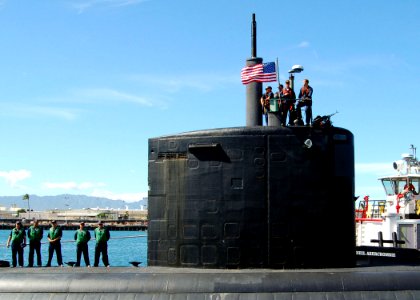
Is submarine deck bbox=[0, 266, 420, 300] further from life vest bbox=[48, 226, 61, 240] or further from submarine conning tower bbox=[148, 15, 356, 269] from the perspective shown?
life vest bbox=[48, 226, 61, 240]

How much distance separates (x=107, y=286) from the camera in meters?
10.5

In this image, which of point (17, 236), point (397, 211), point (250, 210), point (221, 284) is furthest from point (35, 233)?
point (397, 211)

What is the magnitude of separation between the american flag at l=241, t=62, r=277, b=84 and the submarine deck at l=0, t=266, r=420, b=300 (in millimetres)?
3856

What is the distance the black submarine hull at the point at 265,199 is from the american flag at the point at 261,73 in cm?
162

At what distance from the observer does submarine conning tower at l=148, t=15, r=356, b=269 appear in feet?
36.6

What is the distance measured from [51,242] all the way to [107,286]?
4349mm

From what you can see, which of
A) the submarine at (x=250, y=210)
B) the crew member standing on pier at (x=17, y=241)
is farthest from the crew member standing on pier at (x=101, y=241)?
the crew member standing on pier at (x=17, y=241)

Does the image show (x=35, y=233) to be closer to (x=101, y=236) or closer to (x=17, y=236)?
(x=17, y=236)

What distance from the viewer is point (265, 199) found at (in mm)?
11172

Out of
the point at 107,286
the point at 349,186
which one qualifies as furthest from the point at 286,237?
the point at 107,286

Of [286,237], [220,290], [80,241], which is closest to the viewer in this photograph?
[220,290]

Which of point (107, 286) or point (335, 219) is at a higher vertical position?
point (335, 219)

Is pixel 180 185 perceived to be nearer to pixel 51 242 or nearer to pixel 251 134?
pixel 251 134

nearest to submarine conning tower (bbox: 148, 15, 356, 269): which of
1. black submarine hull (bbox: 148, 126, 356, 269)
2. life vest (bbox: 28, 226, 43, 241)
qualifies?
black submarine hull (bbox: 148, 126, 356, 269)
